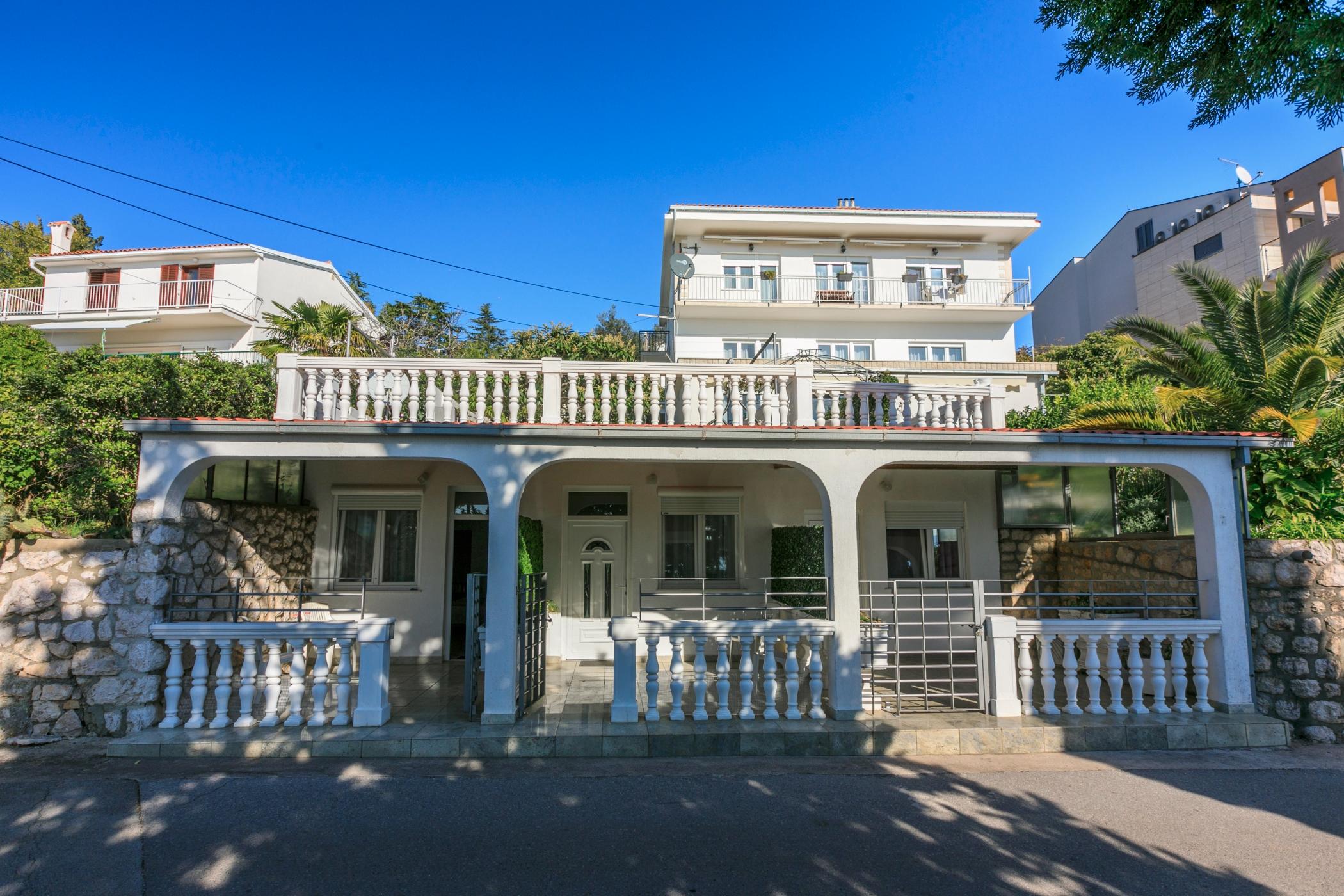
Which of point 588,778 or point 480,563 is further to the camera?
point 480,563

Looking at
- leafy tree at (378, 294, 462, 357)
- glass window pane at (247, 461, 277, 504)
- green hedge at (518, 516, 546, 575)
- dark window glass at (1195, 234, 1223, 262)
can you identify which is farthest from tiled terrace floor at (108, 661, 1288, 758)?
leafy tree at (378, 294, 462, 357)

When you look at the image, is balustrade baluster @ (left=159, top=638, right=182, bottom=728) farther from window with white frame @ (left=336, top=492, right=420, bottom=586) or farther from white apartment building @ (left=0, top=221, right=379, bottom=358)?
white apartment building @ (left=0, top=221, right=379, bottom=358)

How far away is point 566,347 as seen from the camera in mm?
18781

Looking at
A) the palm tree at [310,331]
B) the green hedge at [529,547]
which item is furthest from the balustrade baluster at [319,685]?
the palm tree at [310,331]

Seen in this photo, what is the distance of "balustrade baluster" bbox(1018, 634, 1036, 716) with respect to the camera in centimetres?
665

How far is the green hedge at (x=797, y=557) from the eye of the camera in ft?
28.6

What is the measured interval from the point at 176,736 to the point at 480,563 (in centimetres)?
502

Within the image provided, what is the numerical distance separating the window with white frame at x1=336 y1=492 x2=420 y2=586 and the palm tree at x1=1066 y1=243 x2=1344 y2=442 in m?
9.60

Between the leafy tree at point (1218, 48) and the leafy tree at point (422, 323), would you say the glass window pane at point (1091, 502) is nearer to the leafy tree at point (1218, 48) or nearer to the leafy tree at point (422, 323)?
the leafy tree at point (1218, 48)

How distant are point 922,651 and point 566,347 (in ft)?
45.5

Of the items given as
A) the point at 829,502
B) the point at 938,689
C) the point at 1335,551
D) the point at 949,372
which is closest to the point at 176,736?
the point at 829,502

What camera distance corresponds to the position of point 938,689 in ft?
26.5

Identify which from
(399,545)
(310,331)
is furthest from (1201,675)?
(310,331)

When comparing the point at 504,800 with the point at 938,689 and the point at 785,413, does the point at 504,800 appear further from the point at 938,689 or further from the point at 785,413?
the point at 938,689
